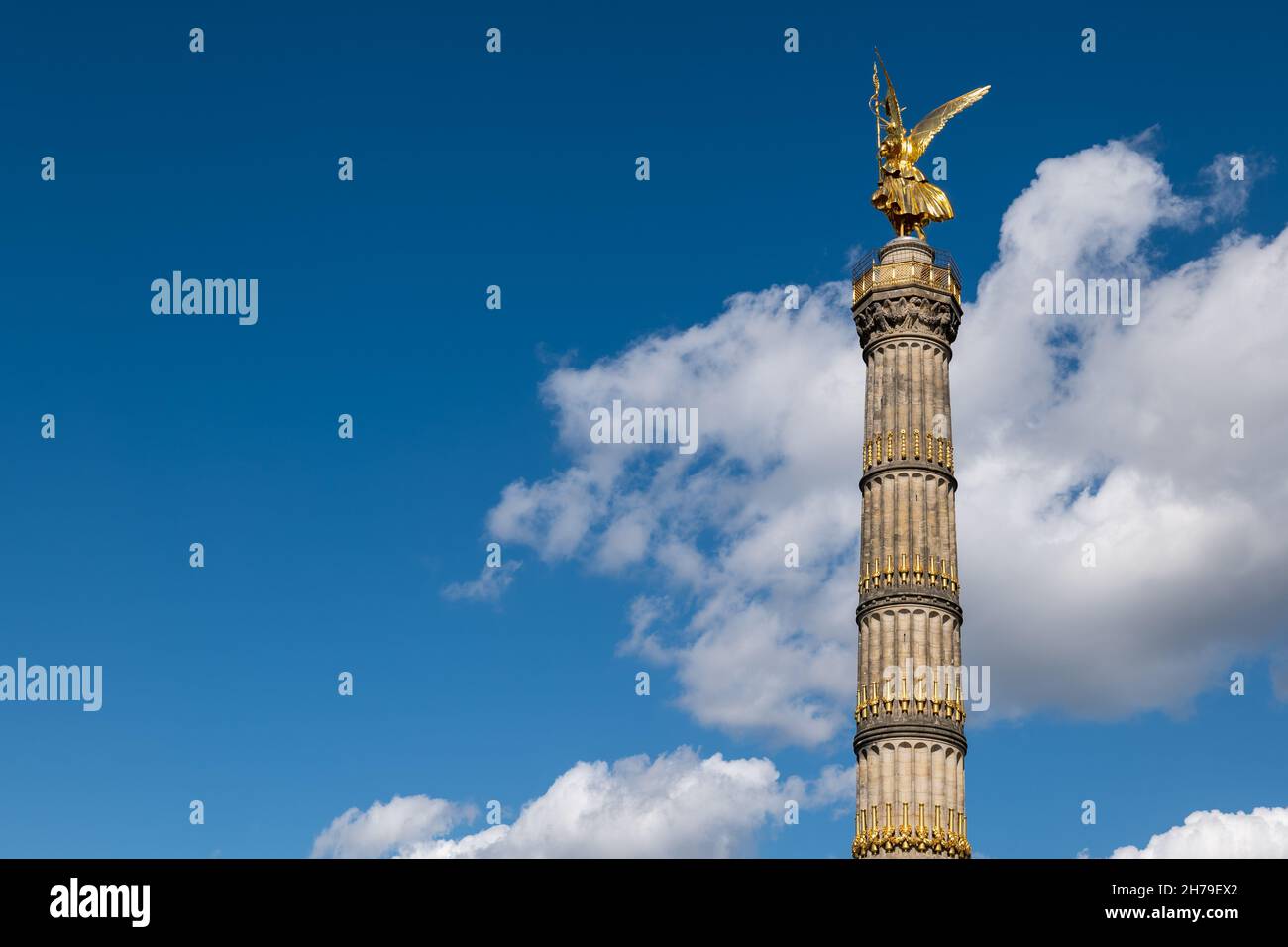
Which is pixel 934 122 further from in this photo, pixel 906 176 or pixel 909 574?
pixel 909 574

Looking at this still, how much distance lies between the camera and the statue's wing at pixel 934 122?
67.2 meters

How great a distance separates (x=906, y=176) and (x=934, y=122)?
3183 millimetres

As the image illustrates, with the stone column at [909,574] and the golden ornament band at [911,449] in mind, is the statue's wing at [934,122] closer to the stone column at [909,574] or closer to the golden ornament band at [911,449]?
the stone column at [909,574]

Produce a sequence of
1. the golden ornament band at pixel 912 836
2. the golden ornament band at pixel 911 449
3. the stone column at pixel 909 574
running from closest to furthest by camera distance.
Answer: the golden ornament band at pixel 912 836 < the stone column at pixel 909 574 < the golden ornament band at pixel 911 449

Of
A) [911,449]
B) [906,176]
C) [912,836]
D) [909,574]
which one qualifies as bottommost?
[912,836]

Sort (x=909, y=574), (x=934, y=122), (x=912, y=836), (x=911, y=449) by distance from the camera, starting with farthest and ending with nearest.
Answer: (x=934, y=122), (x=911, y=449), (x=909, y=574), (x=912, y=836)

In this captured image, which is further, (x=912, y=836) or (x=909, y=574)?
(x=909, y=574)

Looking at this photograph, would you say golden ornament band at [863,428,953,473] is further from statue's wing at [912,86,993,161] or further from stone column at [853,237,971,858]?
statue's wing at [912,86,993,161]

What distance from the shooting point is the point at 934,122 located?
222ft

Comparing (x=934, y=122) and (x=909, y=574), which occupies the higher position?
(x=934, y=122)

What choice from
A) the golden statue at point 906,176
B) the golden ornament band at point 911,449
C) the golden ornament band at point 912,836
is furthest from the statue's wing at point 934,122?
the golden ornament band at point 912,836

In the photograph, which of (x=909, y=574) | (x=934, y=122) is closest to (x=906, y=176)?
A: (x=934, y=122)

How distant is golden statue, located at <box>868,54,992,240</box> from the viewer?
2611 inches
